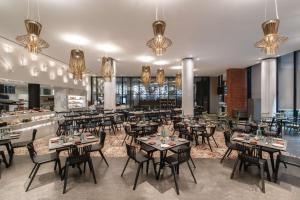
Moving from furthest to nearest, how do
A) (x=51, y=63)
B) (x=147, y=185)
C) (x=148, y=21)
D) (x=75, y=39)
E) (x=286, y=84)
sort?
1. (x=51, y=63)
2. (x=286, y=84)
3. (x=75, y=39)
4. (x=148, y=21)
5. (x=147, y=185)

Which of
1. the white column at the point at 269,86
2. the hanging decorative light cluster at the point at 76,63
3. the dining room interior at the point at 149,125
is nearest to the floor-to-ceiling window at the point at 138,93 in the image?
the dining room interior at the point at 149,125

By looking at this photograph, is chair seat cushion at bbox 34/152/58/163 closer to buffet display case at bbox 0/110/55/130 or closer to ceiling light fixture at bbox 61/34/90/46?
buffet display case at bbox 0/110/55/130

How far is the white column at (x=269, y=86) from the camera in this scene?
963 centimetres

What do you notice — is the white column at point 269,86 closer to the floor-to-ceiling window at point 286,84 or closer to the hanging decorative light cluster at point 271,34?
the floor-to-ceiling window at point 286,84

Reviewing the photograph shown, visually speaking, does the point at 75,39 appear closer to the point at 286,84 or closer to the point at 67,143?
the point at 67,143

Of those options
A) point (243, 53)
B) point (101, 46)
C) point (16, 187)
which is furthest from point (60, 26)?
point (243, 53)

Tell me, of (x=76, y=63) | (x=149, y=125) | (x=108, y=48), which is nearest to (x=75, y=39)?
(x=76, y=63)

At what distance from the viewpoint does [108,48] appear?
7.67m

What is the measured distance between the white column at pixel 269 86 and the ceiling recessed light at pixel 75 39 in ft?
32.6

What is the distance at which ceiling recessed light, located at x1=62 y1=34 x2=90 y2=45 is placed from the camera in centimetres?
608

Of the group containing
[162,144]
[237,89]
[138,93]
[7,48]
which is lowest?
[162,144]

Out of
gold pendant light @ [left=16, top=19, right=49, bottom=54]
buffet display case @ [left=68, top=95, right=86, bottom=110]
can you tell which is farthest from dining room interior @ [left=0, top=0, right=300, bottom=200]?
buffet display case @ [left=68, top=95, right=86, bottom=110]

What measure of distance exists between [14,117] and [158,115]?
7.51 metres

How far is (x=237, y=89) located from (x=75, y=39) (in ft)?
40.0
